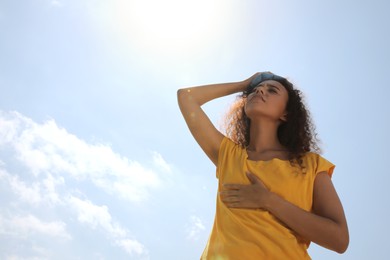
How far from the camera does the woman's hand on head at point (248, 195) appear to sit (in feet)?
11.5

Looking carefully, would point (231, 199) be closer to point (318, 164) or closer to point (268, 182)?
point (268, 182)

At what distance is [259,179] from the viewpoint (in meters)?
3.73

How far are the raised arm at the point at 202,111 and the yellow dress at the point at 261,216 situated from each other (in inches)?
6.8

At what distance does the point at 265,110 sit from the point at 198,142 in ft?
2.53

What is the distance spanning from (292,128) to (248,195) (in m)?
1.49

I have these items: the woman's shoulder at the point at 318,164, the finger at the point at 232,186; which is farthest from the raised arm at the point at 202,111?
the woman's shoulder at the point at 318,164

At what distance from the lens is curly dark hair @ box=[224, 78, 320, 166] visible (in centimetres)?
468

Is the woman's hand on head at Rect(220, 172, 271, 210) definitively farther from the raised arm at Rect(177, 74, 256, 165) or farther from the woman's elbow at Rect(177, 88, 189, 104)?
the woman's elbow at Rect(177, 88, 189, 104)

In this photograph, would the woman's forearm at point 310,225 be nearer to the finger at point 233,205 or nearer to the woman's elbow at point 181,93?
the finger at point 233,205

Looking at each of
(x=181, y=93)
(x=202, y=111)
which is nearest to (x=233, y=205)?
(x=202, y=111)

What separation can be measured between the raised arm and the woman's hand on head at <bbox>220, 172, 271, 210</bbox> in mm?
647

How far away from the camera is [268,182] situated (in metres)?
3.72

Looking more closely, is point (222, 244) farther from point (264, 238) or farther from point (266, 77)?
point (266, 77)

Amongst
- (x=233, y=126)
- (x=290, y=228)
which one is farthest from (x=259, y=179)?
(x=233, y=126)
